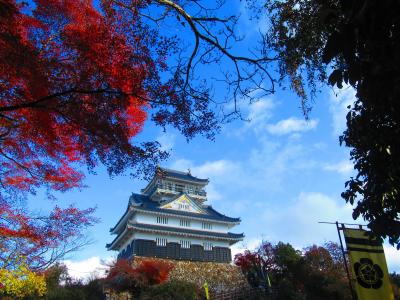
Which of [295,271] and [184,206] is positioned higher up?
[184,206]

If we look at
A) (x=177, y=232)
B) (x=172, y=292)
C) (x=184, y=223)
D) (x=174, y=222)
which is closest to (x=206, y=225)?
(x=184, y=223)

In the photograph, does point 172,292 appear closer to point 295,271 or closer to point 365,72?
point 295,271

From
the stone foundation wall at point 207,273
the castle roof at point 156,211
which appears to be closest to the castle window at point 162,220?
the castle roof at point 156,211

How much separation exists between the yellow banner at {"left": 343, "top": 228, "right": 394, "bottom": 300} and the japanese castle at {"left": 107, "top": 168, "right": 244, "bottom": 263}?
21345 millimetres

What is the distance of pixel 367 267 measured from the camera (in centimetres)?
973

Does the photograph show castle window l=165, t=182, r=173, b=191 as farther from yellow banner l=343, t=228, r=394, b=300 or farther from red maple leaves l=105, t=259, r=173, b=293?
yellow banner l=343, t=228, r=394, b=300

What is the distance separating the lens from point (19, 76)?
19.0ft

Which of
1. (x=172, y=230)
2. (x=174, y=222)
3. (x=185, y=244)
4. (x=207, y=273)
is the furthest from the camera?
(x=174, y=222)

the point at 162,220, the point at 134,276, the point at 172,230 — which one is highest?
the point at 162,220

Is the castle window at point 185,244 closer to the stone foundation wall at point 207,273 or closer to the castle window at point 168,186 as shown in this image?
the stone foundation wall at point 207,273

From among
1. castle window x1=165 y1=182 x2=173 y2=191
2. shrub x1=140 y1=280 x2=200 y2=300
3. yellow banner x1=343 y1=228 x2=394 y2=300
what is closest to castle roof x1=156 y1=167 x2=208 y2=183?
castle window x1=165 y1=182 x2=173 y2=191

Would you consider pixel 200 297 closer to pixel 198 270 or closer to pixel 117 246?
pixel 198 270

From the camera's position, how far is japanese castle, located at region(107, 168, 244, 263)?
31359mm

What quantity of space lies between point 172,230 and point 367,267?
2370cm
